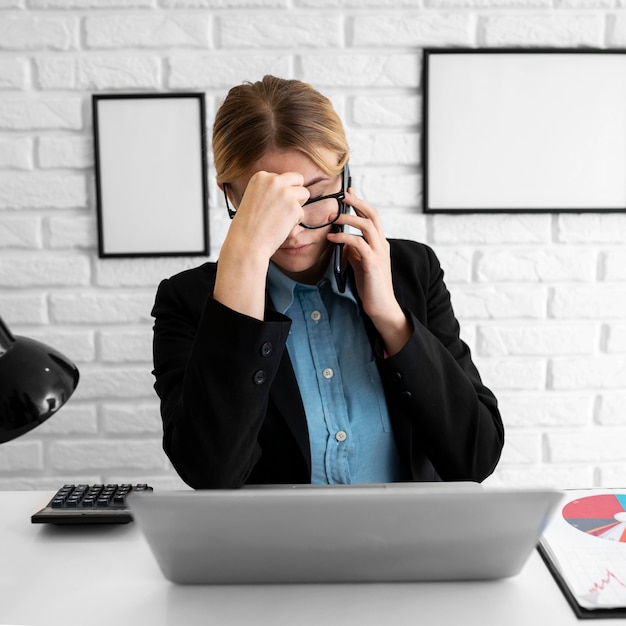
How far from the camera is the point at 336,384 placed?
46.3 inches

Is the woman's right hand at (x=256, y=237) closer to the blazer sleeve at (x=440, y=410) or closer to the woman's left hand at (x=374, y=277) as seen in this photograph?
the woman's left hand at (x=374, y=277)

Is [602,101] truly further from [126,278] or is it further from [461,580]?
[461,580]

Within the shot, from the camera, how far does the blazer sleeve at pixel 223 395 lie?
0.94m

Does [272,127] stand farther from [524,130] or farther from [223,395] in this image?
[524,130]

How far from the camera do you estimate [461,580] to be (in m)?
0.74

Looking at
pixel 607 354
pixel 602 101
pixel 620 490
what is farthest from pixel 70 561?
pixel 602 101

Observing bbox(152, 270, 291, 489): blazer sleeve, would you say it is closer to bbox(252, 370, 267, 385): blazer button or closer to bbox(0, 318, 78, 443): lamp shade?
bbox(252, 370, 267, 385): blazer button

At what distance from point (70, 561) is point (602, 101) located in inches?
61.0

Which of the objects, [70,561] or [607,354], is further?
[607,354]

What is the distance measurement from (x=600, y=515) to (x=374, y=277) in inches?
18.0

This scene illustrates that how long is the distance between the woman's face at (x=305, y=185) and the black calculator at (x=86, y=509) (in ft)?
1.40

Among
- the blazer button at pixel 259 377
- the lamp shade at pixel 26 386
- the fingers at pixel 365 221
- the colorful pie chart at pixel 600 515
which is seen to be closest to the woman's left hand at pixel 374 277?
the fingers at pixel 365 221

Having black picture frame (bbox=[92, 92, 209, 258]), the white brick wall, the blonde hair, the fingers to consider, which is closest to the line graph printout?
the fingers

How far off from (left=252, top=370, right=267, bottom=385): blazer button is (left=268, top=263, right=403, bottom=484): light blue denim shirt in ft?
0.71
